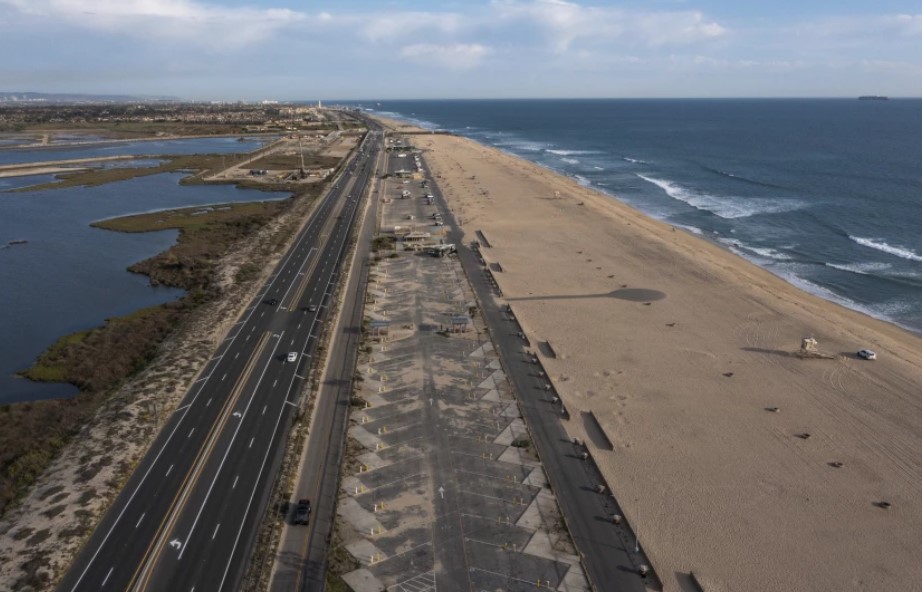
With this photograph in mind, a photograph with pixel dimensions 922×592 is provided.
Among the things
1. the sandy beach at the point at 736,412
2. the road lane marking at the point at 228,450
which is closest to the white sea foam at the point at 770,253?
the sandy beach at the point at 736,412

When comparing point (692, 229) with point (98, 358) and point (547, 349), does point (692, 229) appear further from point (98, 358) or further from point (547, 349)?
point (98, 358)

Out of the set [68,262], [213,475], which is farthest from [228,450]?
[68,262]

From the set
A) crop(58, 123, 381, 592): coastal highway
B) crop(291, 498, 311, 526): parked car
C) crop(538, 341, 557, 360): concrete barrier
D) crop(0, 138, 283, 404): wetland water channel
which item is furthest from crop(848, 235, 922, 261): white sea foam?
crop(0, 138, 283, 404): wetland water channel

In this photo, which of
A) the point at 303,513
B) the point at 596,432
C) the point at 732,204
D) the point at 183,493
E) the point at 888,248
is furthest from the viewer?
the point at 732,204

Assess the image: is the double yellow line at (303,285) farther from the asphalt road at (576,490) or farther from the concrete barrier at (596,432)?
the concrete barrier at (596,432)

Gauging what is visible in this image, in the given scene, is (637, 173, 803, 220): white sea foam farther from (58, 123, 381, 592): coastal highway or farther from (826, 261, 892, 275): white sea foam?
(58, 123, 381, 592): coastal highway

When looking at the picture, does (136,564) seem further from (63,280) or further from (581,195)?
(581,195)
